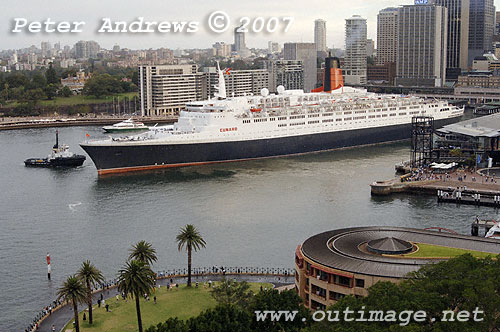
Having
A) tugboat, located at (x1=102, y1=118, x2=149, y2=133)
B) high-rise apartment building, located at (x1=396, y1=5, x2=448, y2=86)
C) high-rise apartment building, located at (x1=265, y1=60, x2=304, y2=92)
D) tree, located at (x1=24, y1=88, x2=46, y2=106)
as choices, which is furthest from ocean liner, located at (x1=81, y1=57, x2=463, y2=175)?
high-rise apartment building, located at (x1=396, y1=5, x2=448, y2=86)

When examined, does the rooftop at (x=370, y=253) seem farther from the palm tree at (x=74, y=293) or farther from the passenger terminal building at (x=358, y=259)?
the palm tree at (x=74, y=293)

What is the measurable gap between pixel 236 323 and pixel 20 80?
75.8 metres

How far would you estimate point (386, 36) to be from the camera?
112312 millimetres

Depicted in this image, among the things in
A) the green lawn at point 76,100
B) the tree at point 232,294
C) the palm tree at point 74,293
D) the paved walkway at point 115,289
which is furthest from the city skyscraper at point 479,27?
the palm tree at point 74,293

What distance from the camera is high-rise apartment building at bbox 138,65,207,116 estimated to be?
70.2 metres

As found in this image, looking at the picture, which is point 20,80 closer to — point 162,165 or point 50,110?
point 50,110

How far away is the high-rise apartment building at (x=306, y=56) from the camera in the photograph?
314ft

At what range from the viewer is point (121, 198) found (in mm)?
29625

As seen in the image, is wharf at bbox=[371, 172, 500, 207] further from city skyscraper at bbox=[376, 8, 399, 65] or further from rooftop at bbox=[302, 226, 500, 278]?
city skyscraper at bbox=[376, 8, 399, 65]

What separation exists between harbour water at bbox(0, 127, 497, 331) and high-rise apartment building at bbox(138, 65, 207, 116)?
31.6 metres

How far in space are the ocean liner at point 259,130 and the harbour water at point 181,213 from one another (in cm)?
122

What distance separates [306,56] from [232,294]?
8884 cm

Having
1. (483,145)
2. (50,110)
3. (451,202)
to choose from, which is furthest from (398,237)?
(50,110)

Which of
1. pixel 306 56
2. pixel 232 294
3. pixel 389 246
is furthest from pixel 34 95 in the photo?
pixel 389 246
